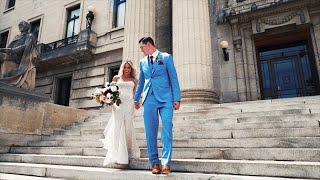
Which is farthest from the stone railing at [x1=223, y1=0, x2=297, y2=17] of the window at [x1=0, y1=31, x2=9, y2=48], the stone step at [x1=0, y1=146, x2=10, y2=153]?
the window at [x1=0, y1=31, x2=9, y2=48]

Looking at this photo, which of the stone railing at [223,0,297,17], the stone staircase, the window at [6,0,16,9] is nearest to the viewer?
the stone staircase

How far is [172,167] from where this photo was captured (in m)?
3.55

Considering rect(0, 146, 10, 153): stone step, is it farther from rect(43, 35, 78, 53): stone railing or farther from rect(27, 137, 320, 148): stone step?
rect(43, 35, 78, 53): stone railing

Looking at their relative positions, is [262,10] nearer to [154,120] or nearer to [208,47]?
[208,47]

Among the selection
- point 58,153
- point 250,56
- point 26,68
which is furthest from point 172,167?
point 250,56

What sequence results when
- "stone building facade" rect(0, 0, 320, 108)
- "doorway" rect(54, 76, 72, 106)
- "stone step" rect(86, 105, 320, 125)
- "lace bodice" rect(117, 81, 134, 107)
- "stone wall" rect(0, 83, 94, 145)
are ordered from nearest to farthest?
"lace bodice" rect(117, 81, 134, 107), "stone step" rect(86, 105, 320, 125), "stone wall" rect(0, 83, 94, 145), "stone building facade" rect(0, 0, 320, 108), "doorway" rect(54, 76, 72, 106)

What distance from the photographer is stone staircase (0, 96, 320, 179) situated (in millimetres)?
3188

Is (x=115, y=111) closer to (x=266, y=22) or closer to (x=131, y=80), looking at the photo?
(x=131, y=80)

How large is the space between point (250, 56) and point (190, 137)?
815 centimetres

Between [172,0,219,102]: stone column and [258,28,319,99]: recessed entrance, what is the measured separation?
4.50m

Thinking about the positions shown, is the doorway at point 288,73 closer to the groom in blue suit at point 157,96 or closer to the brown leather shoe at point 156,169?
the groom in blue suit at point 157,96

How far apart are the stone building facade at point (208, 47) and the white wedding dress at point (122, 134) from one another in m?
4.01

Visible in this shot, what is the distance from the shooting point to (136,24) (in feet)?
35.9

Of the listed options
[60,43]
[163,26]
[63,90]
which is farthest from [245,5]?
[63,90]
